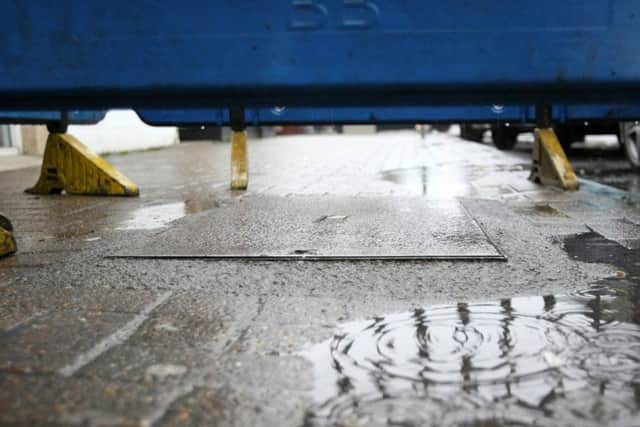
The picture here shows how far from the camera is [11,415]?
1.33 m

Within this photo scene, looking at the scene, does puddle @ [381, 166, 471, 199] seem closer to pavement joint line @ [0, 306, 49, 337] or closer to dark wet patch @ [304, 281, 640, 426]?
dark wet patch @ [304, 281, 640, 426]

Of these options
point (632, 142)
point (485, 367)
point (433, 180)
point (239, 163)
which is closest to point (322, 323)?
point (485, 367)

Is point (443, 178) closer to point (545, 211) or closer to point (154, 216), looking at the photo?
point (545, 211)

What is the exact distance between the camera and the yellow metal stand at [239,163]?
5703mm

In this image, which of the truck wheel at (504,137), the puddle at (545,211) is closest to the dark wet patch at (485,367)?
the puddle at (545,211)

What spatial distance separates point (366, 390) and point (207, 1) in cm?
141

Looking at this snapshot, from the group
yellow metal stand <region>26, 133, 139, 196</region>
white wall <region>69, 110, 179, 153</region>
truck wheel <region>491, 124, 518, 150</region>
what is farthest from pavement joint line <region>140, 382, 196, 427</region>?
white wall <region>69, 110, 179, 153</region>

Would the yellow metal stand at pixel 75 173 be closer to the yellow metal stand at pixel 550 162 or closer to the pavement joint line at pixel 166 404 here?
the yellow metal stand at pixel 550 162

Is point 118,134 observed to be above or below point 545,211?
above

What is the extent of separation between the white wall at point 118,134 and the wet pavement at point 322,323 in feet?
28.2

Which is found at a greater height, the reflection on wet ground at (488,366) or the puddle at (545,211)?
the reflection on wet ground at (488,366)

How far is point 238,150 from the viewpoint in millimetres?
5848

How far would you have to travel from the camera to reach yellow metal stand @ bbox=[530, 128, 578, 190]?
17.8 feet

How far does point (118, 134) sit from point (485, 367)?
12622 millimetres
